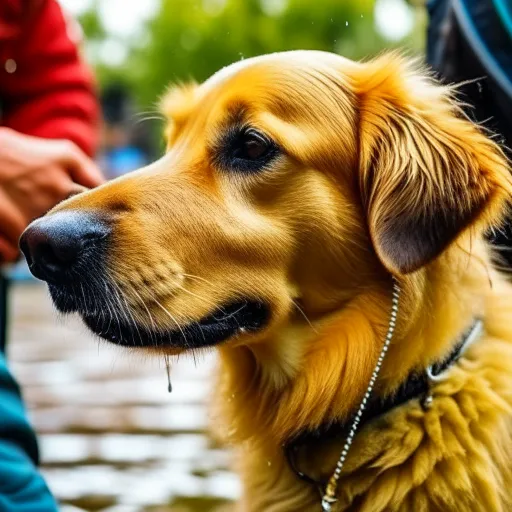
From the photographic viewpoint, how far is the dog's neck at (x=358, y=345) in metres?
2.54

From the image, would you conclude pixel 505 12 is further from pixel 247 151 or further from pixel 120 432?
pixel 120 432

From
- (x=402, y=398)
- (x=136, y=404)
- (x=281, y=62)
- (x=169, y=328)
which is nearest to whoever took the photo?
(x=169, y=328)

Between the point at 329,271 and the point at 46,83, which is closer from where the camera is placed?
the point at 329,271

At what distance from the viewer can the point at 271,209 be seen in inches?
100

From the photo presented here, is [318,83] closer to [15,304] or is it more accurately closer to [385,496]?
[385,496]

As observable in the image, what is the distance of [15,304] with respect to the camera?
558 inches

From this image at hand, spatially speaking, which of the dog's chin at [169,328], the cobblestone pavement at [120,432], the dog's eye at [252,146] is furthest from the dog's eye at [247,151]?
the cobblestone pavement at [120,432]

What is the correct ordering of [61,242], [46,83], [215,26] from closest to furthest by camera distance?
[61,242]
[46,83]
[215,26]

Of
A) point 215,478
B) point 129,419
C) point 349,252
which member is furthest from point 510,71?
point 129,419

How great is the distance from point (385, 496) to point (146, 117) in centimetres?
169

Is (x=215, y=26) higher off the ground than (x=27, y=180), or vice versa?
(x=27, y=180)

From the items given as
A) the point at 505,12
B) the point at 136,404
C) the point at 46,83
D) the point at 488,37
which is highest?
the point at 505,12

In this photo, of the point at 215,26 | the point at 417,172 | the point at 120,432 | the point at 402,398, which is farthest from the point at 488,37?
the point at 215,26

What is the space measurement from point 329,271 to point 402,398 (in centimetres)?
44
